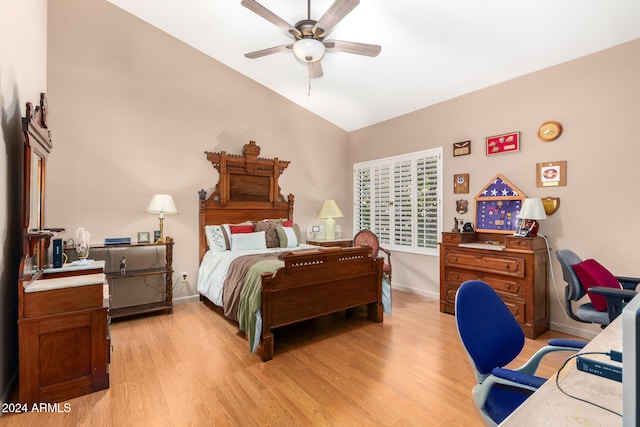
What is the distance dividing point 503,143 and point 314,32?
8.49 feet

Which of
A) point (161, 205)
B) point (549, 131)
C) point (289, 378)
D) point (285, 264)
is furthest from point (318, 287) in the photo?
point (549, 131)

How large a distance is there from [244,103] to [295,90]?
0.83 metres

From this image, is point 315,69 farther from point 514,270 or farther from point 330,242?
point 514,270

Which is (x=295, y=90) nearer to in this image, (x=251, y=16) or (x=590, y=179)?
(x=251, y=16)

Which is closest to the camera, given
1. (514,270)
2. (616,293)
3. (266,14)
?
(616,293)

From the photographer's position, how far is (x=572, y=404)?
835 millimetres

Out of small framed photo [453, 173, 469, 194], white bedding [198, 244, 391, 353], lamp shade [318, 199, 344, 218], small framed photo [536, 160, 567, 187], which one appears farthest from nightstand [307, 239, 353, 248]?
small framed photo [536, 160, 567, 187]

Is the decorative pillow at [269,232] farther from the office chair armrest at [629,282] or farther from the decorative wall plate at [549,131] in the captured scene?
the office chair armrest at [629,282]

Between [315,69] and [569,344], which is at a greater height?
[315,69]

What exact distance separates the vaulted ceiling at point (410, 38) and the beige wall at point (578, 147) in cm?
20

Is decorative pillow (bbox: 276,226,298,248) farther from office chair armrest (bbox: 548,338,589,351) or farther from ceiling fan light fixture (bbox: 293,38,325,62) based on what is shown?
office chair armrest (bbox: 548,338,589,351)

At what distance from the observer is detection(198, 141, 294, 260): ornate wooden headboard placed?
443 cm

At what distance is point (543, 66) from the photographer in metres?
3.34

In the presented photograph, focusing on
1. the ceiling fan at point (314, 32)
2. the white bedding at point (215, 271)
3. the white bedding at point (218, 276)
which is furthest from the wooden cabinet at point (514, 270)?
the ceiling fan at point (314, 32)
